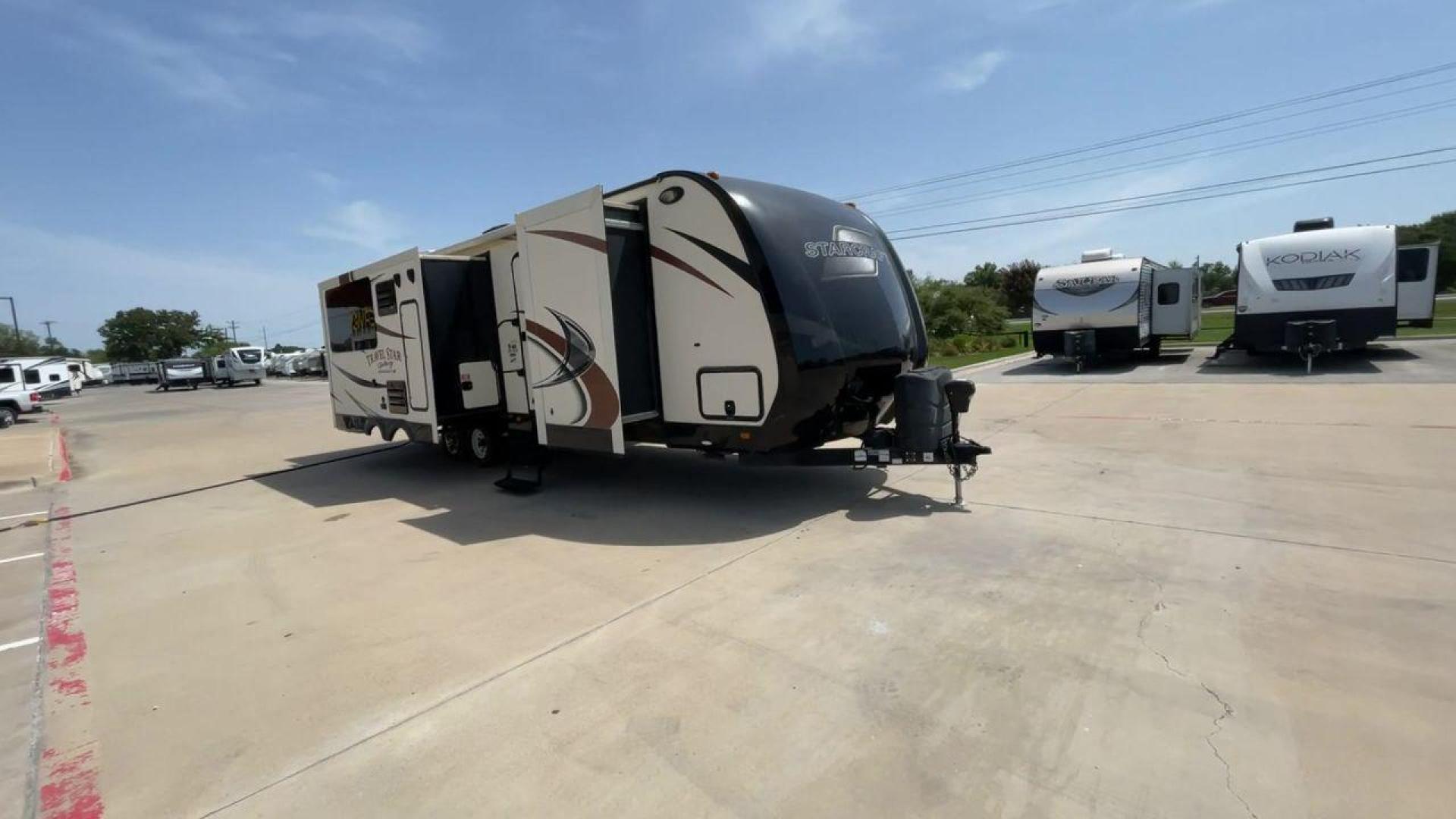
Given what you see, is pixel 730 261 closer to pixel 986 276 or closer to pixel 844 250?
pixel 844 250

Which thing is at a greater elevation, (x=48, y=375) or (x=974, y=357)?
(x=48, y=375)

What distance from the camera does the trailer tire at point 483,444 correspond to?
29.2ft

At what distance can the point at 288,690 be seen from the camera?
11.2 feet

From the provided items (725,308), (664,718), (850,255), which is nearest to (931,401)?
(850,255)

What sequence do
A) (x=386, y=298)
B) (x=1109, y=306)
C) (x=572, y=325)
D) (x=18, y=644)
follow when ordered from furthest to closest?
(x=1109, y=306)
(x=386, y=298)
(x=572, y=325)
(x=18, y=644)

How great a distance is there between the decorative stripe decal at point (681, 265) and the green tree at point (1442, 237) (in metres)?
64.4

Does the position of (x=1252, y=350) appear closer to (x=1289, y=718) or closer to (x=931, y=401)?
(x=931, y=401)

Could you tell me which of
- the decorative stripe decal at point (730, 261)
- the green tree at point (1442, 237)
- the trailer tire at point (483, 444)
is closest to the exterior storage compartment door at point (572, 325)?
the decorative stripe decal at point (730, 261)

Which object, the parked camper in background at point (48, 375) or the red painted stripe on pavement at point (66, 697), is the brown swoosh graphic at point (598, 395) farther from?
the parked camper in background at point (48, 375)

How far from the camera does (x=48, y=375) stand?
28.4 meters

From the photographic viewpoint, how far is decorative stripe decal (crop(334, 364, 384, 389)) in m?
9.41

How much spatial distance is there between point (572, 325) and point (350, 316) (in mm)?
5532

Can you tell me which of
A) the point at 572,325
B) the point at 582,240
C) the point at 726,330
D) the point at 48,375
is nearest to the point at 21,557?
the point at 572,325

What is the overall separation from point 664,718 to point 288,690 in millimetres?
2004
